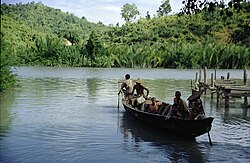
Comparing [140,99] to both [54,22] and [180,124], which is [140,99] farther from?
[54,22]

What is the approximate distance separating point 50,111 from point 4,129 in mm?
3677

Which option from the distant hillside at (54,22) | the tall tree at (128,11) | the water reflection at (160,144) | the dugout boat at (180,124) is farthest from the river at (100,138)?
the tall tree at (128,11)

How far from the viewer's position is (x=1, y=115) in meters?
13.3

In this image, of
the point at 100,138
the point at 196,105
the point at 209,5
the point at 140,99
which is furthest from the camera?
the point at 140,99

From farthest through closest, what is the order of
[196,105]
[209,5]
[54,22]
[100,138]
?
Answer: [54,22] → [196,105] → [100,138] → [209,5]

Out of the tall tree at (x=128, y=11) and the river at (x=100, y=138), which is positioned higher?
the tall tree at (x=128, y=11)

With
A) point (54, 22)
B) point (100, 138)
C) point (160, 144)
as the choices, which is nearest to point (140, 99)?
point (100, 138)

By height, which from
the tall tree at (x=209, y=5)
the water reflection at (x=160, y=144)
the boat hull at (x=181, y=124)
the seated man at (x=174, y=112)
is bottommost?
the water reflection at (x=160, y=144)

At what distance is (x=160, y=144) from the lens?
9930 mm

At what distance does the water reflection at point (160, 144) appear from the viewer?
29.0ft

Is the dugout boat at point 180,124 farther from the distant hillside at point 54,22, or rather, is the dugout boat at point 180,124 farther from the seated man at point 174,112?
the distant hillside at point 54,22

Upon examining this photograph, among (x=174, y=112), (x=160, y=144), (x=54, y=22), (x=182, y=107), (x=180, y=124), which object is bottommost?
(x=160, y=144)

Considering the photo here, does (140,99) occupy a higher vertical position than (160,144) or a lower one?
higher

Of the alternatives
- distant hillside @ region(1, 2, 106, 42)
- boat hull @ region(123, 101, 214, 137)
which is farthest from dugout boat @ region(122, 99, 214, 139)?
distant hillside @ region(1, 2, 106, 42)
